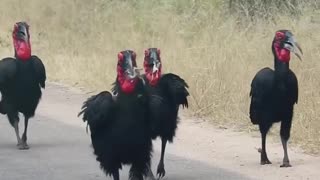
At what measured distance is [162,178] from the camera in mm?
8078

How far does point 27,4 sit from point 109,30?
16.8 ft

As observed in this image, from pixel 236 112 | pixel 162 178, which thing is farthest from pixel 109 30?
pixel 162 178

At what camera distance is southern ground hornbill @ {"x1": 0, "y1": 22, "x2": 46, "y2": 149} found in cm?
934

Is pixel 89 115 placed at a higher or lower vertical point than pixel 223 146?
higher

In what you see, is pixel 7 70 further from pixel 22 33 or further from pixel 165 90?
pixel 165 90

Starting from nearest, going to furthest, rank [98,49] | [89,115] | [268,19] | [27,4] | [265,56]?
1. [89,115]
2. [265,56]
3. [268,19]
4. [98,49]
5. [27,4]

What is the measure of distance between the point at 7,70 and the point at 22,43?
36 centimetres

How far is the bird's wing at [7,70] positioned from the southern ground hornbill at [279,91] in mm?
2566

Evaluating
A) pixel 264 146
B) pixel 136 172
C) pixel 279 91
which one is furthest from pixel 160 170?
pixel 279 91

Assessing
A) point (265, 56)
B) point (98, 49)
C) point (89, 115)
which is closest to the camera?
point (89, 115)

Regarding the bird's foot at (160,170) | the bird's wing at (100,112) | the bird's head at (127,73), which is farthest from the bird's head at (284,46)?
the bird's wing at (100,112)

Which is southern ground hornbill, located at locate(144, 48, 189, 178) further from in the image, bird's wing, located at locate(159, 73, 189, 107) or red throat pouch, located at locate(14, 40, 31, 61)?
red throat pouch, located at locate(14, 40, 31, 61)

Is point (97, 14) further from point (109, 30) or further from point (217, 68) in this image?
point (217, 68)

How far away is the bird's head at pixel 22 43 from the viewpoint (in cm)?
940
